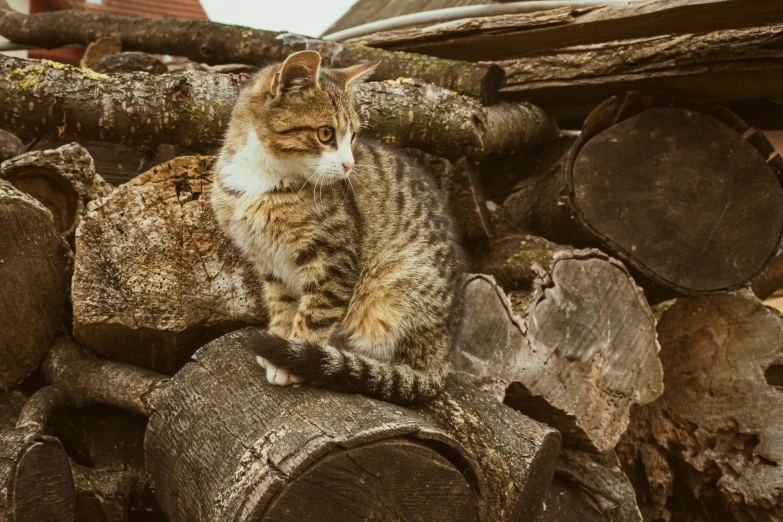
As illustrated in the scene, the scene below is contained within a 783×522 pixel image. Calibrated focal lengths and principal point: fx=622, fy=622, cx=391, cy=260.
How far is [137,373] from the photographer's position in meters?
2.31

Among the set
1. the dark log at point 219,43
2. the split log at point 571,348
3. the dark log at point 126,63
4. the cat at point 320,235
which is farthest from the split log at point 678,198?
the dark log at point 126,63

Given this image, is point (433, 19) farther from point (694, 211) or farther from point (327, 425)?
point (327, 425)

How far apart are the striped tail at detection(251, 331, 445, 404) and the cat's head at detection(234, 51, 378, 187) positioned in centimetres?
66

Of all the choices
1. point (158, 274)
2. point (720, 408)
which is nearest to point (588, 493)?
point (720, 408)

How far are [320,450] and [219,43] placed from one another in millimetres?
2970

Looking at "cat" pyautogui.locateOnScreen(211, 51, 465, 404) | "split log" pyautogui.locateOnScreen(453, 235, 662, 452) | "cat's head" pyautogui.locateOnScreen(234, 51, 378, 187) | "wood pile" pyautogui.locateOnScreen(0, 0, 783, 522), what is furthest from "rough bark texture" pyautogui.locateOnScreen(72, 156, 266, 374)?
"split log" pyautogui.locateOnScreen(453, 235, 662, 452)

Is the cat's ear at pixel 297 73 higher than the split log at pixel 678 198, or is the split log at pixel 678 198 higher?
the cat's ear at pixel 297 73

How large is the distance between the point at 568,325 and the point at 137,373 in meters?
1.71

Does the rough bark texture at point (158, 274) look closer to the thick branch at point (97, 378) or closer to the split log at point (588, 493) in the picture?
the thick branch at point (97, 378)

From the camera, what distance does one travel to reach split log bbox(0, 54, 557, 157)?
101 inches

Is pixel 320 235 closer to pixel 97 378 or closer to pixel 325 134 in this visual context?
pixel 325 134

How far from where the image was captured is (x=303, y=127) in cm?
222

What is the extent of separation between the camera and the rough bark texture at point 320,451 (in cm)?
156

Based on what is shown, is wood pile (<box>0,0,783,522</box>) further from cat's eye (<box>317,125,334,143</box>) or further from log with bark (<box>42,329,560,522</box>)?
cat's eye (<box>317,125,334,143</box>)
